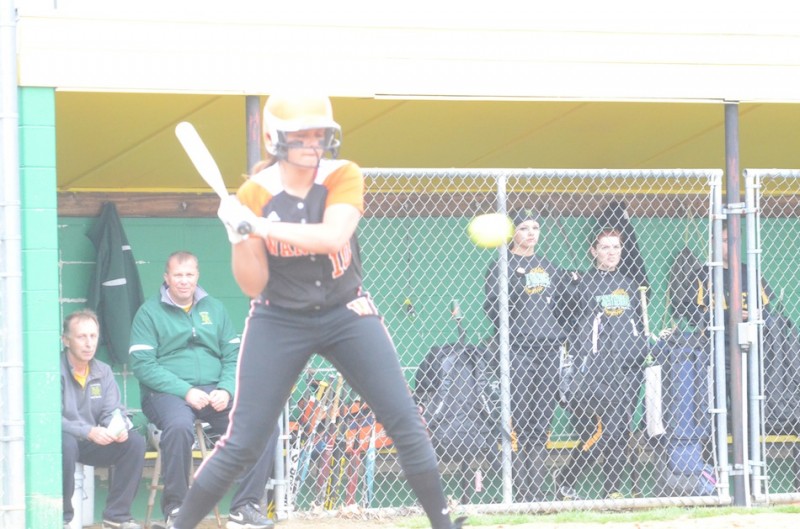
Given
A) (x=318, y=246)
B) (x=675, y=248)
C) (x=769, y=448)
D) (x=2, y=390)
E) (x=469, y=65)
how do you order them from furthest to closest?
(x=675, y=248), (x=769, y=448), (x=469, y=65), (x=2, y=390), (x=318, y=246)

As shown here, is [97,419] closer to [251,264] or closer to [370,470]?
[370,470]

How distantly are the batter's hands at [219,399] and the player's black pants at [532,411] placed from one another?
178 cm

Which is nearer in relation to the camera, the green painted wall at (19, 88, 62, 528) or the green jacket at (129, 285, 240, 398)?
the green painted wall at (19, 88, 62, 528)

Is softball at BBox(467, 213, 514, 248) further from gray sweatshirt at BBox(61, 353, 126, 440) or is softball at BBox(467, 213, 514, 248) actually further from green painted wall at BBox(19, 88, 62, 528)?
green painted wall at BBox(19, 88, 62, 528)

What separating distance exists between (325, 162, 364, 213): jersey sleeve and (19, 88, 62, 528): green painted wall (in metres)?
2.53

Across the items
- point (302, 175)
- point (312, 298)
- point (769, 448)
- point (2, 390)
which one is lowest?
point (769, 448)

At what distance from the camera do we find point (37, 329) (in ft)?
21.5

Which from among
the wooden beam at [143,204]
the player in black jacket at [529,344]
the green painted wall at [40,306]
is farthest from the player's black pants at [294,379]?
the wooden beam at [143,204]

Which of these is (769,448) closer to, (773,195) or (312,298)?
(773,195)

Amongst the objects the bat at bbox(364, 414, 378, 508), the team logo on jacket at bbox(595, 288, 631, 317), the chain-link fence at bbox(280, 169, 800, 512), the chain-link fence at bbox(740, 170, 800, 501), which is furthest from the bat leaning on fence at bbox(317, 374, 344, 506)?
the chain-link fence at bbox(740, 170, 800, 501)

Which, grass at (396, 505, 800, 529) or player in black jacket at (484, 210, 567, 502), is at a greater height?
player in black jacket at (484, 210, 567, 502)

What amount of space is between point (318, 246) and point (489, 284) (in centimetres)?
364

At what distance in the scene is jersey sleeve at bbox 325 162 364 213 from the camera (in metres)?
4.54

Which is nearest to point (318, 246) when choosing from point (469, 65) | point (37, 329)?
point (37, 329)
